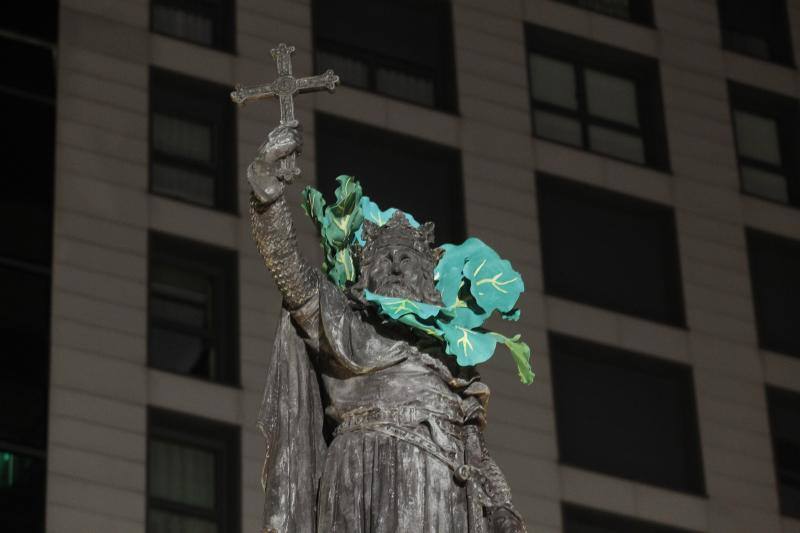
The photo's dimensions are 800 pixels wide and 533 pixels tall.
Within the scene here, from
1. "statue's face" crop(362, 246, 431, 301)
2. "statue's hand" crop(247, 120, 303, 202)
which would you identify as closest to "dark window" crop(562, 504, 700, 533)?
"statue's face" crop(362, 246, 431, 301)

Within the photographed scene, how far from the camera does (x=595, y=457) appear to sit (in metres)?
46.3

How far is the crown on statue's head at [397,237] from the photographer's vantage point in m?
19.0

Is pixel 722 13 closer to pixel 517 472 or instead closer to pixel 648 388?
pixel 648 388

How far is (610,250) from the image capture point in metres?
49.0

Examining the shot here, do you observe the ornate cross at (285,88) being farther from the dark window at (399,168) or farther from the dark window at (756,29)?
→ the dark window at (756,29)

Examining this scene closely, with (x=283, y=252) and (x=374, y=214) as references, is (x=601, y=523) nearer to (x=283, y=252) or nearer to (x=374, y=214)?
(x=374, y=214)

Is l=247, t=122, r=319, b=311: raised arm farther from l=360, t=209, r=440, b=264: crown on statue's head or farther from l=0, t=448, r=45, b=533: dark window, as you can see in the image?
l=0, t=448, r=45, b=533: dark window

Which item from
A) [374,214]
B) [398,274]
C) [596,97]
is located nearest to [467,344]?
[398,274]

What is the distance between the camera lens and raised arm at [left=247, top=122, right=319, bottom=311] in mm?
17812

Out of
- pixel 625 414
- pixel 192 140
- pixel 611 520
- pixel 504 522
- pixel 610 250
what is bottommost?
pixel 504 522

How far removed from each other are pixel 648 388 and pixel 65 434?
11368mm

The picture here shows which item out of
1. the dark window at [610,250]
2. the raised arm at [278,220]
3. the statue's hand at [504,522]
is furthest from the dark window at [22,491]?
the statue's hand at [504,522]

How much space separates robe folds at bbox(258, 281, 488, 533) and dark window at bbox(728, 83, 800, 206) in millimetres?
33979

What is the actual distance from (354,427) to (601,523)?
1105 inches
